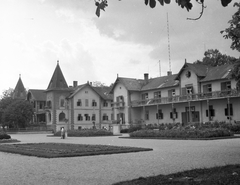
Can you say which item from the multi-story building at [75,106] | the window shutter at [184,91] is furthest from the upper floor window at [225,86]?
the multi-story building at [75,106]

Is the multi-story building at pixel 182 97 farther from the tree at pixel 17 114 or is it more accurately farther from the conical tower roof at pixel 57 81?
the tree at pixel 17 114

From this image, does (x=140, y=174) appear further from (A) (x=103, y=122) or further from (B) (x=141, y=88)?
(A) (x=103, y=122)

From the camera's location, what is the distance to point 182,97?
46125 millimetres

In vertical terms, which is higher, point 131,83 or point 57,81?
point 57,81

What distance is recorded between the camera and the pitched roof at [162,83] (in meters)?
49.5

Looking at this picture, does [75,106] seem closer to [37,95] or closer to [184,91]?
[37,95]

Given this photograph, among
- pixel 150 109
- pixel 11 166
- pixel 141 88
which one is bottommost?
pixel 11 166

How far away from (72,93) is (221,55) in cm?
3000

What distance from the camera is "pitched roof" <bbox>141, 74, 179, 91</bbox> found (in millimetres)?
49503

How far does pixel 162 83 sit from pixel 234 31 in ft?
124

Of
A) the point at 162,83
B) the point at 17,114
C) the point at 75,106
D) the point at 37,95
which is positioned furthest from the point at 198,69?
the point at 37,95

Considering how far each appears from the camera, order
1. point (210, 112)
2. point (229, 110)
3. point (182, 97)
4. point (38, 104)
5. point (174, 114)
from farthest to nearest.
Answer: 1. point (38, 104)
2. point (174, 114)
3. point (182, 97)
4. point (210, 112)
5. point (229, 110)

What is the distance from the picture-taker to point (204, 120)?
44.1 m

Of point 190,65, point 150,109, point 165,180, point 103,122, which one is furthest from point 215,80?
point 165,180
